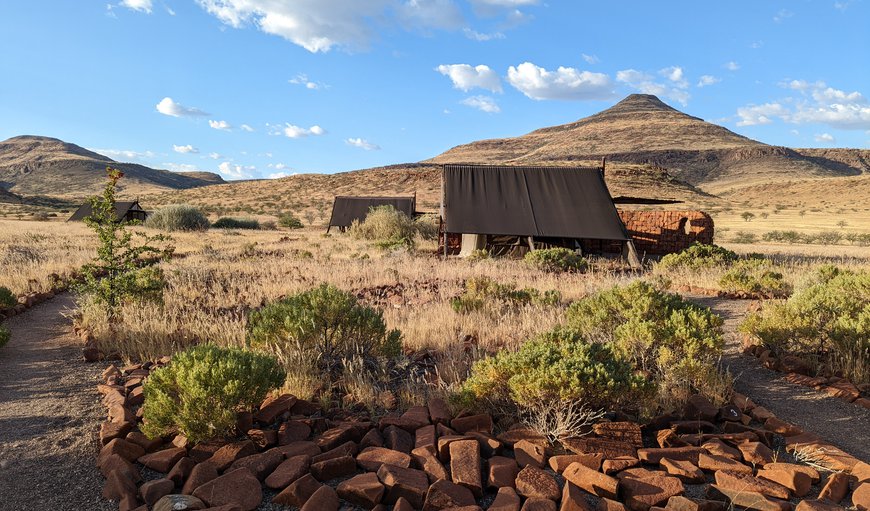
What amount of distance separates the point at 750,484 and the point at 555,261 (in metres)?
10.0

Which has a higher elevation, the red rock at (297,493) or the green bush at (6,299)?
the green bush at (6,299)

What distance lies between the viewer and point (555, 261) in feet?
41.7

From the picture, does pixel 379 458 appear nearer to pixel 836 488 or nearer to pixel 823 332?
pixel 836 488

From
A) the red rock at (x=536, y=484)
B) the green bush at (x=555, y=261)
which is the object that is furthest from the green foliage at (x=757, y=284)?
the red rock at (x=536, y=484)

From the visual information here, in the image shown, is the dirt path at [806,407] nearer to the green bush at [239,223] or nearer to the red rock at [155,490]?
the red rock at [155,490]

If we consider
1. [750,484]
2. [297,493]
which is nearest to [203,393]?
[297,493]

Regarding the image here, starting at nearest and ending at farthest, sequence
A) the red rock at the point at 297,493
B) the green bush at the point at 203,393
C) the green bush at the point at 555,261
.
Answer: the red rock at the point at 297,493
the green bush at the point at 203,393
the green bush at the point at 555,261

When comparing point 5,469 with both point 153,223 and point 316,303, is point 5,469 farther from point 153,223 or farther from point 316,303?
point 153,223

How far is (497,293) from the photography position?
26.7ft

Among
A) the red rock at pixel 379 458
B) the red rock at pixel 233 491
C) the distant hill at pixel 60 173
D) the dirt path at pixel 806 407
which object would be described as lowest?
the dirt path at pixel 806 407

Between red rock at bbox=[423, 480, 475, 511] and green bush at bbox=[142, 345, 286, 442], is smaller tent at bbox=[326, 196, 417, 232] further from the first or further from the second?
red rock at bbox=[423, 480, 475, 511]

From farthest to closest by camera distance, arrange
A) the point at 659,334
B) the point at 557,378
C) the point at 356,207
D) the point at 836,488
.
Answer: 1. the point at 356,207
2. the point at 659,334
3. the point at 557,378
4. the point at 836,488

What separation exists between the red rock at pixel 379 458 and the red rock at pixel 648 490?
122 cm

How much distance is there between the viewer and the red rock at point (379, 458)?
3.03m
